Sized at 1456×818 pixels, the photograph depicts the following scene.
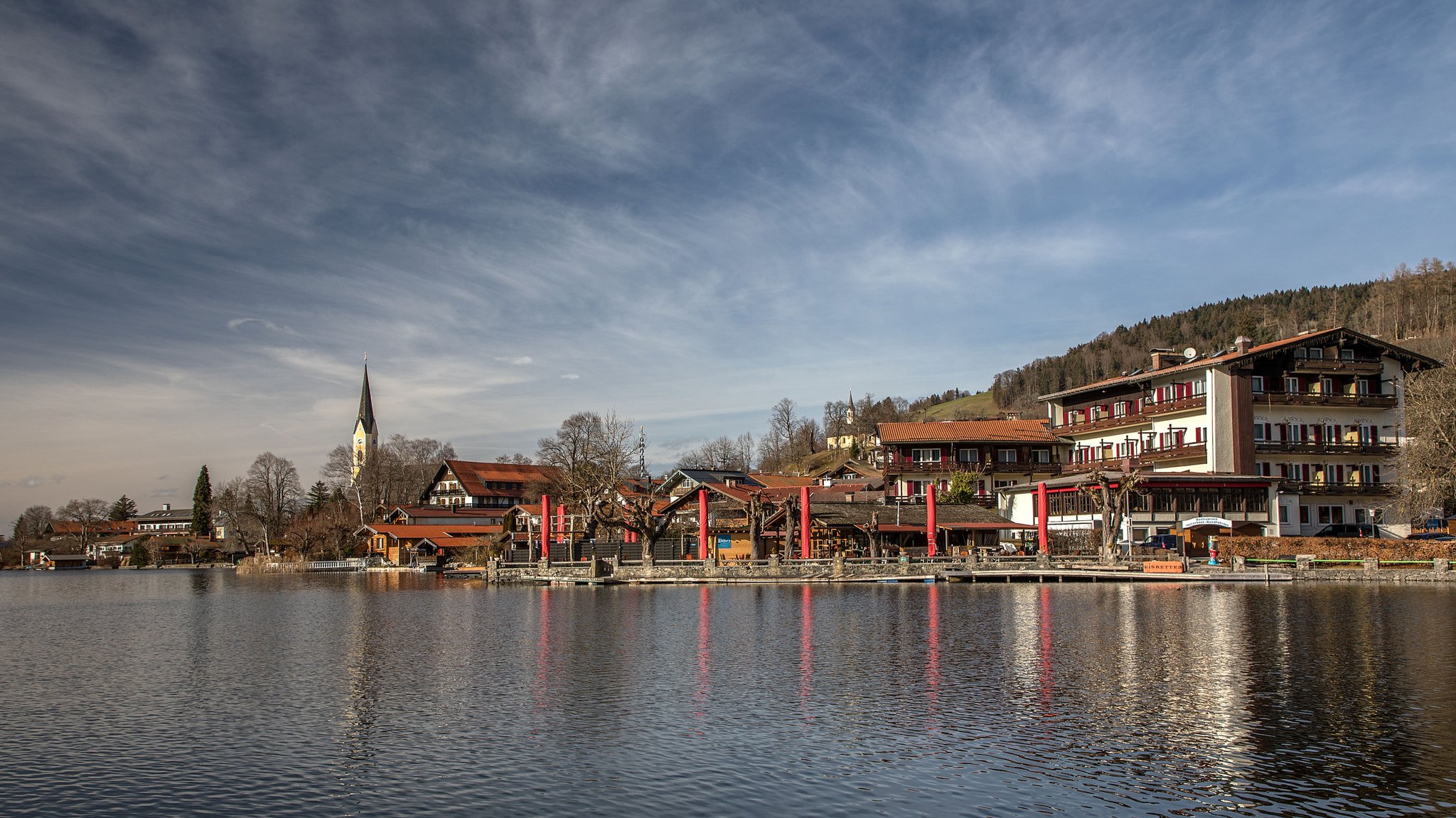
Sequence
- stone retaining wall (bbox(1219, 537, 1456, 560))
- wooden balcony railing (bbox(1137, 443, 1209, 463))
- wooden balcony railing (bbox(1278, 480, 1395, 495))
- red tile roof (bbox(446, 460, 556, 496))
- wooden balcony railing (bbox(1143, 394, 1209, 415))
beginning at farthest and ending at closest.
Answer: red tile roof (bbox(446, 460, 556, 496))
wooden balcony railing (bbox(1143, 394, 1209, 415))
wooden balcony railing (bbox(1137, 443, 1209, 463))
wooden balcony railing (bbox(1278, 480, 1395, 495))
stone retaining wall (bbox(1219, 537, 1456, 560))

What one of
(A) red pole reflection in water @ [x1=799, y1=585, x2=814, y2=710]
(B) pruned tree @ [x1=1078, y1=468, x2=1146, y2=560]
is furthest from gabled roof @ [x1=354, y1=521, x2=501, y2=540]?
(A) red pole reflection in water @ [x1=799, y1=585, x2=814, y2=710]

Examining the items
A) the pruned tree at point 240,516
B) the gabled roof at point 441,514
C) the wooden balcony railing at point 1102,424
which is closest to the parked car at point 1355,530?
the wooden balcony railing at point 1102,424

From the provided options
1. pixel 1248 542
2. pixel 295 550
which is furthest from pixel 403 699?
pixel 295 550

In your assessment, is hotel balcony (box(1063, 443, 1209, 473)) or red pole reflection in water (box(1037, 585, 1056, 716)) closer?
red pole reflection in water (box(1037, 585, 1056, 716))

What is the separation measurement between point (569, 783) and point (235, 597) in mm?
61742

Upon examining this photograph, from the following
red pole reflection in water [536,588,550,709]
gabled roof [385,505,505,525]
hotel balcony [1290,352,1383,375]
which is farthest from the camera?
gabled roof [385,505,505,525]

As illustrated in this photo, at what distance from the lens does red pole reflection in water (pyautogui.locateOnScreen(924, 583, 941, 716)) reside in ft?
82.8

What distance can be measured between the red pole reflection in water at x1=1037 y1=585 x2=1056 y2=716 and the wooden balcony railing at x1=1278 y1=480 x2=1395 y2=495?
3889cm

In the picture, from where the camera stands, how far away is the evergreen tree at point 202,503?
557ft

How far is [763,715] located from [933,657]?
9681mm

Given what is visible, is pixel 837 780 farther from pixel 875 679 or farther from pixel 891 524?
pixel 891 524

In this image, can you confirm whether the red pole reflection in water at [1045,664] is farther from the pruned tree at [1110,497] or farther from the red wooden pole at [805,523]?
the red wooden pole at [805,523]

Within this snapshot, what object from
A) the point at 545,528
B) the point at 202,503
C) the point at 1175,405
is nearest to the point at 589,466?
the point at 545,528

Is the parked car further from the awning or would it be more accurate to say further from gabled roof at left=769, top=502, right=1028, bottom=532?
gabled roof at left=769, top=502, right=1028, bottom=532
